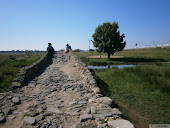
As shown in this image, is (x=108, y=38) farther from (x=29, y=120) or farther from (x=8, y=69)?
(x=29, y=120)

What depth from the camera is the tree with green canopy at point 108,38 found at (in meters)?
27.4

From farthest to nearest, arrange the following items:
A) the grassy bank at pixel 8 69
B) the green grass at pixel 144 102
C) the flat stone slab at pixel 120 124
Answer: the grassy bank at pixel 8 69 → the green grass at pixel 144 102 → the flat stone slab at pixel 120 124

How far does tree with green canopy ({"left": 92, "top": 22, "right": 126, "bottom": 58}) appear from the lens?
2741 cm

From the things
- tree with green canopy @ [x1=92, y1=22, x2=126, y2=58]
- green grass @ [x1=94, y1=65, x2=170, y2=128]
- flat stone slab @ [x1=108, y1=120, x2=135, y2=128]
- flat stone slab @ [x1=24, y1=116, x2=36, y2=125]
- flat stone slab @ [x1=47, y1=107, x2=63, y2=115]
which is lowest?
green grass @ [x1=94, y1=65, x2=170, y2=128]

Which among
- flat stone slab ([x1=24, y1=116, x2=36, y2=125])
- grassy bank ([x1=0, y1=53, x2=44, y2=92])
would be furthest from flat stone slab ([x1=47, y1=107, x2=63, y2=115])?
grassy bank ([x1=0, y1=53, x2=44, y2=92])

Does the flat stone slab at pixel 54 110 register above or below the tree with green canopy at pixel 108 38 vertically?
below

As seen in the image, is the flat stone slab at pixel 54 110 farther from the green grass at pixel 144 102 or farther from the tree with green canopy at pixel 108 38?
the tree with green canopy at pixel 108 38

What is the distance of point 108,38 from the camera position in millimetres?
28031

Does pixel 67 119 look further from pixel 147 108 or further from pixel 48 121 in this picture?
pixel 147 108

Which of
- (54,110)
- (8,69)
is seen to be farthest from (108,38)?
(54,110)

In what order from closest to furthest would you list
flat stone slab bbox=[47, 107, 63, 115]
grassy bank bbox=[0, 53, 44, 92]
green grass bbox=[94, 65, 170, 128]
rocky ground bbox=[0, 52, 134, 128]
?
1. rocky ground bbox=[0, 52, 134, 128]
2. flat stone slab bbox=[47, 107, 63, 115]
3. green grass bbox=[94, 65, 170, 128]
4. grassy bank bbox=[0, 53, 44, 92]

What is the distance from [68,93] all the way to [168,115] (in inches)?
160

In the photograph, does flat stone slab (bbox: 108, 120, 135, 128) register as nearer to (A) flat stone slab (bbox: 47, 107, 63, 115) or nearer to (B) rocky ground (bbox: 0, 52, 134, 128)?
(B) rocky ground (bbox: 0, 52, 134, 128)

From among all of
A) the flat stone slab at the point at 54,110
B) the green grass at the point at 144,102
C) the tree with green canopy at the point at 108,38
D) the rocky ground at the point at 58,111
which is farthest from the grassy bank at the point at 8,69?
the tree with green canopy at the point at 108,38
